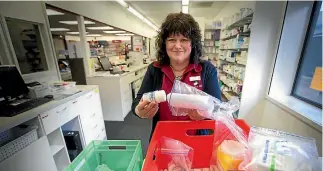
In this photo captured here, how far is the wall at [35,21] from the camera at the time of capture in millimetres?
1520

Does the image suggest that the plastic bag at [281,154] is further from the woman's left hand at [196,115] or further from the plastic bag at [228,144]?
the woman's left hand at [196,115]

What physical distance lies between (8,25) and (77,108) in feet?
3.92

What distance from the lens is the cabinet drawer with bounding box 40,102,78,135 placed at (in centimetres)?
127

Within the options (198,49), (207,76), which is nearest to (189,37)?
(198,49)

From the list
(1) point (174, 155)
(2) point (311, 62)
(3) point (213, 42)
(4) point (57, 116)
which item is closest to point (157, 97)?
(1) point (174, 155)

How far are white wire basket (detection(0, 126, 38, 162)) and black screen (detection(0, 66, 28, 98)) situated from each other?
321 mm

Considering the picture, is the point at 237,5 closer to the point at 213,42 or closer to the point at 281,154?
the point at 213,42

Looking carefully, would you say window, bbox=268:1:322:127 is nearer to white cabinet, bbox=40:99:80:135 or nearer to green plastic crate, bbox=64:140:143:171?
green plastic crate, bbox=64:140:143:171

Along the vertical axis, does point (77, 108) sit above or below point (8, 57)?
below

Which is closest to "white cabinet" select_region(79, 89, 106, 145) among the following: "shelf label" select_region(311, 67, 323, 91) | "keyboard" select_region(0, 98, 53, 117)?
"keyboard" select_region(0, 98, 53, 117)

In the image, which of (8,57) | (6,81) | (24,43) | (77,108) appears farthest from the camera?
(24,43)

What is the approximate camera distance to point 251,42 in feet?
6.43

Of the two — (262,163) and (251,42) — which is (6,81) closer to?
A: (262,163)

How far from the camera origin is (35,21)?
5.91 ft
